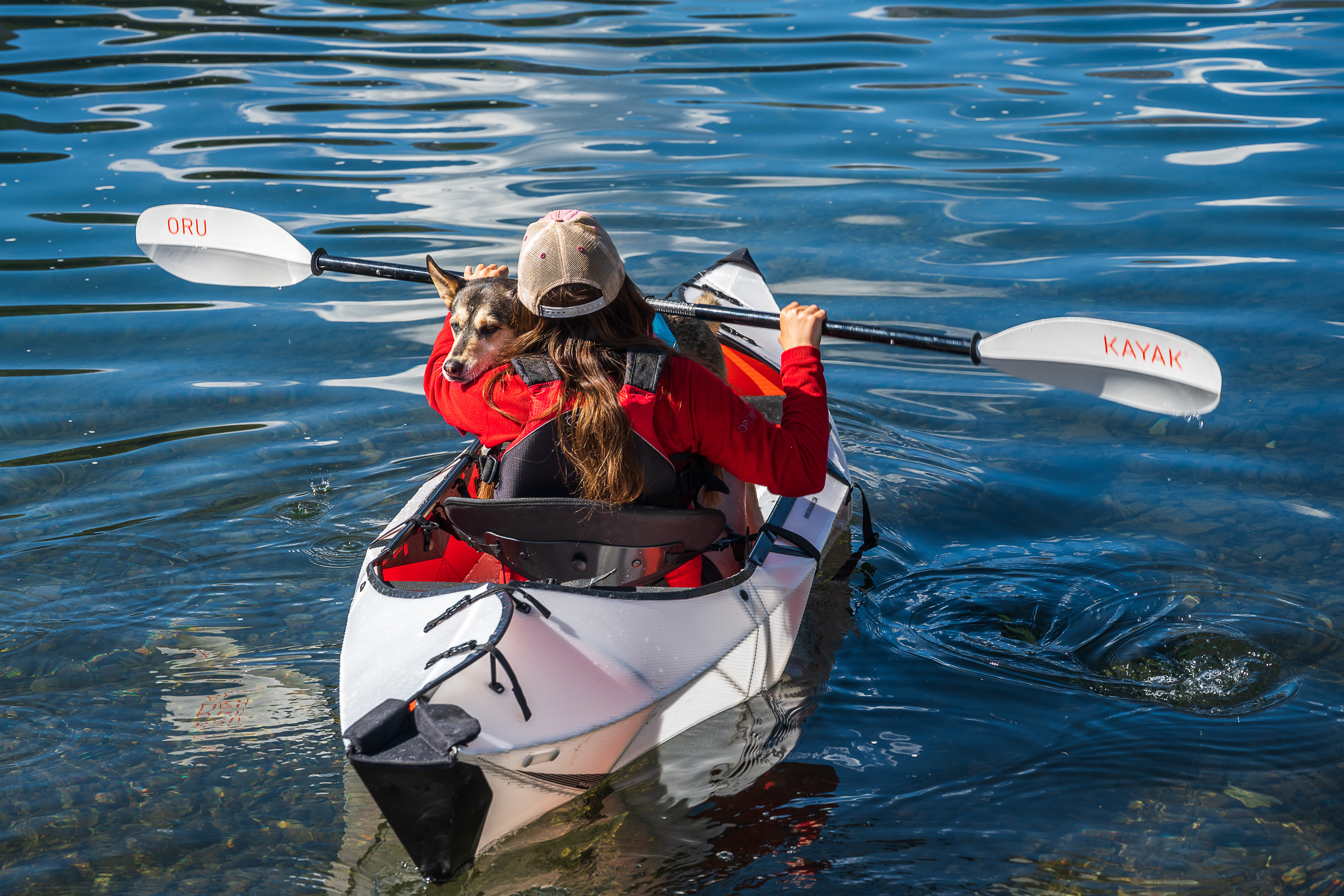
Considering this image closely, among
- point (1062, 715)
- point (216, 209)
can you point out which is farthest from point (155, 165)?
point (1062, 715)

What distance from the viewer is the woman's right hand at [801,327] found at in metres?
3.78

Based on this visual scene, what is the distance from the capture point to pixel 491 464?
12.1 feet

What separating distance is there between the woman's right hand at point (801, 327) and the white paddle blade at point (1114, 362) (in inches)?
28.8

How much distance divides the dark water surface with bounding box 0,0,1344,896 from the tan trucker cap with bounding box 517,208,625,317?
1.47m

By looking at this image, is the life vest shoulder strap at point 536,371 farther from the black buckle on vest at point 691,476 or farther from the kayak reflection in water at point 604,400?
the black buckle on vest at point 691,476

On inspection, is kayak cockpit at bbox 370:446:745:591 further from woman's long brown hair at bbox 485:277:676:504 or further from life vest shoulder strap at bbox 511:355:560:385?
life vest shoulder strap at bbox 511:355:560:385

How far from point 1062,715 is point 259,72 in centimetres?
1282

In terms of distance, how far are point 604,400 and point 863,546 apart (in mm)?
2147

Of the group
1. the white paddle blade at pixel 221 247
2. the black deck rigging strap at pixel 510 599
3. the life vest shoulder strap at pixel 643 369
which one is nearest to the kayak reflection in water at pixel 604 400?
the life vest shoulder strap at pixel 643 369

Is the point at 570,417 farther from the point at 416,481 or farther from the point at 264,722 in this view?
the point at 416,481

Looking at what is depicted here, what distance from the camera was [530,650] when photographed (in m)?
3.20

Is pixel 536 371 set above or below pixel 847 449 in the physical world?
above

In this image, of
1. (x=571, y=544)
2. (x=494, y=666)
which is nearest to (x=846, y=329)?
(x=571, y=544)

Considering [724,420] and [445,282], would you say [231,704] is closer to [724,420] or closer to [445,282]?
[445,282]
